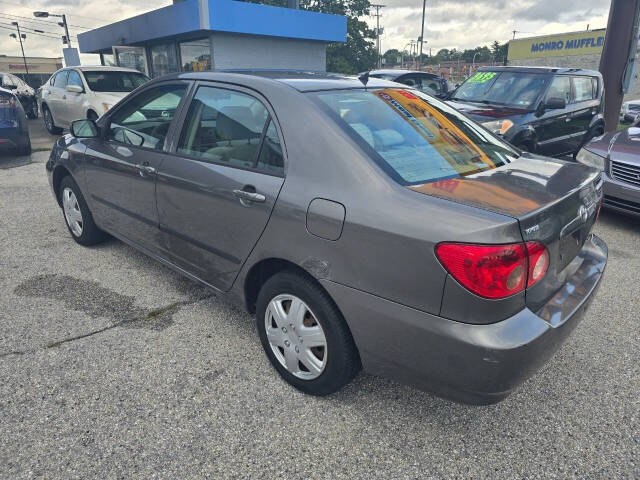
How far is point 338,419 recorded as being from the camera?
224 cm

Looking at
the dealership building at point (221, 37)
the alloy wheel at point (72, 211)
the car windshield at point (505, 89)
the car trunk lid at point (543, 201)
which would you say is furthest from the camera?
the dealership building at point (221, 37)

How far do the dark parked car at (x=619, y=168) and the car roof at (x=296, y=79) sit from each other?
3.41 m

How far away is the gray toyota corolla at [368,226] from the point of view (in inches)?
68.9

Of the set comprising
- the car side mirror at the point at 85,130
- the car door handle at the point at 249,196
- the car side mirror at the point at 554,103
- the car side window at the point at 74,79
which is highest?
the car side window at the point at 74,79

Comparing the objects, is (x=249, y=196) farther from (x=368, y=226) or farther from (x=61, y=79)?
(x=61, y=79)

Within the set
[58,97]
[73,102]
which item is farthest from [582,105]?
[58,97]

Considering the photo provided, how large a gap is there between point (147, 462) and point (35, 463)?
466 mm

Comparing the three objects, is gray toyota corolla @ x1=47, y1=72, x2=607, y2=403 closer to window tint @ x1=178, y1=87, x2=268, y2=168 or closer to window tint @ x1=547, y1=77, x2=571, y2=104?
window tint @ x1=178, y1=87, x2=268, y2=168

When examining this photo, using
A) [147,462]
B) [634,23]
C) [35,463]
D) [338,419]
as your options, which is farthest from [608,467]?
[634,23]

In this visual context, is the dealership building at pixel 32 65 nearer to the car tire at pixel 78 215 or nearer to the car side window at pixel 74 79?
the car side window at pixel 74 79

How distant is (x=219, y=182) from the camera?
2551 millimetres

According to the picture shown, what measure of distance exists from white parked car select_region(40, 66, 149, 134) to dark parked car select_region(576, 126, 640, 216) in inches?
329

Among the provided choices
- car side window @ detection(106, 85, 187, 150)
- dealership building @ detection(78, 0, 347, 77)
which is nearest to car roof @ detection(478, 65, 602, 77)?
car side window @ detection(106, 85, 187, 150)

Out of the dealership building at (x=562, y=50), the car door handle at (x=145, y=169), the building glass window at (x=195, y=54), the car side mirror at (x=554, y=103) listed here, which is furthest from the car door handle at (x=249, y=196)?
the dealership building at (x=562, y=50)
